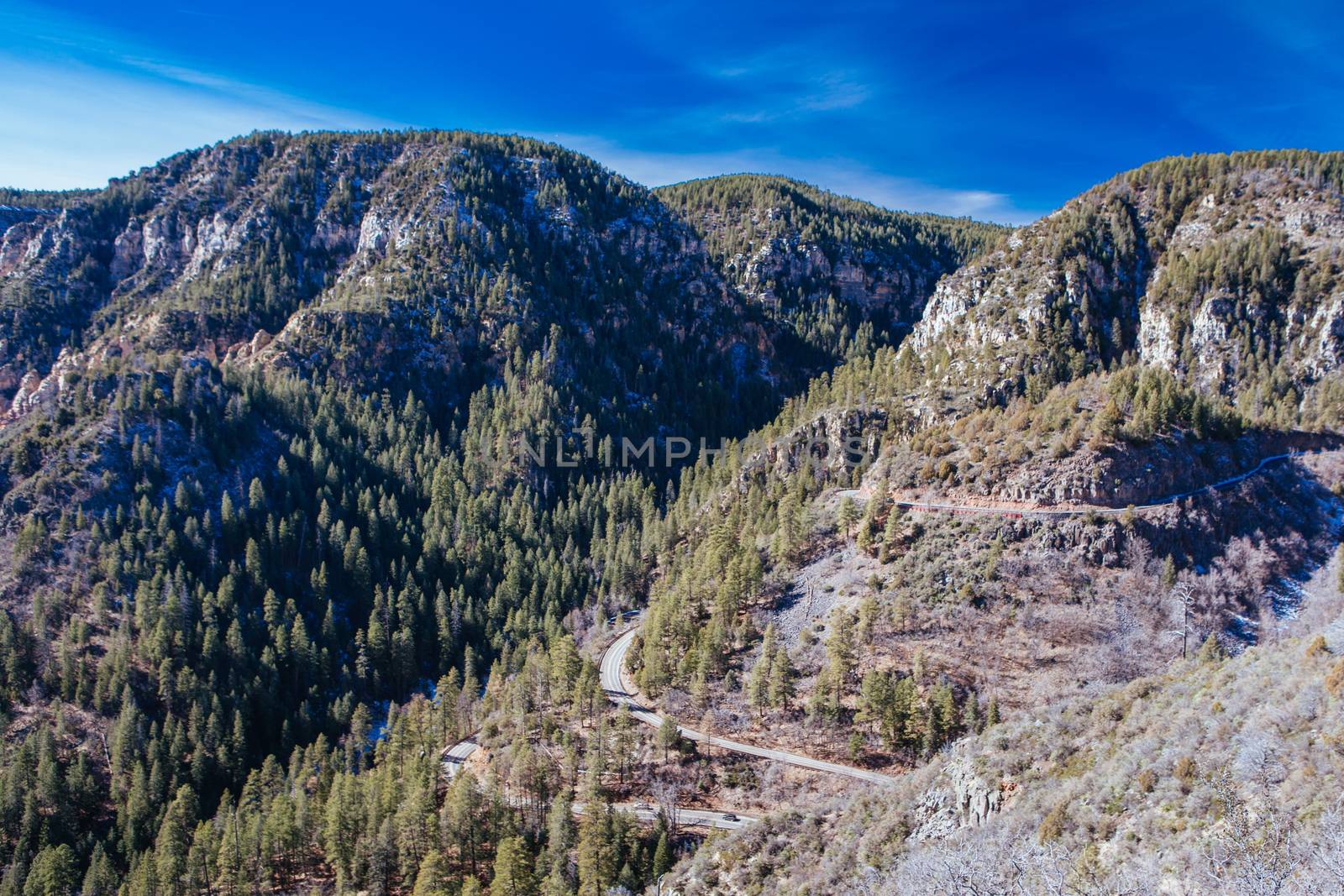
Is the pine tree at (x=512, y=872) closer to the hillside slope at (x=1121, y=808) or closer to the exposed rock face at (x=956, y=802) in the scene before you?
the hillside slope at (x=1121, y=808)

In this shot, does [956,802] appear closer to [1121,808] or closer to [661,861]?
[1121,808]

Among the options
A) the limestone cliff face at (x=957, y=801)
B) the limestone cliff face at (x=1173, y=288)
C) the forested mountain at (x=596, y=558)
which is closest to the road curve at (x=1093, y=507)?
the forested mountain at (x=596, y=558)

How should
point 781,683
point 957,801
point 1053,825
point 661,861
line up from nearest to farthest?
point 1053,825 → point 957,801 → point 661,861 → point 781,683

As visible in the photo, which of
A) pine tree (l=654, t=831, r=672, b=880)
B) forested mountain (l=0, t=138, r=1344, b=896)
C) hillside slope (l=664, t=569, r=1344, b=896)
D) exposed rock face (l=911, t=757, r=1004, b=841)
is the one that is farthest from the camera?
forested mountain (l=0, t=138, r=1344, b=896)

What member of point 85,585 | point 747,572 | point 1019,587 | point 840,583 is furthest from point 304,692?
point 1019,587

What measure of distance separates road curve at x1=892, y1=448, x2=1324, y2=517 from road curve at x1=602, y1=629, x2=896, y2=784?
33431mm

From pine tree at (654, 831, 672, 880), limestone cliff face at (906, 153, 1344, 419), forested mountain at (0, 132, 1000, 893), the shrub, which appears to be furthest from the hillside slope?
limestone cliff face at (906, 153, 1344, 419)

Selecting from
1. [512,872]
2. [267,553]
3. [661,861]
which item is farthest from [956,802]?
[267,553]

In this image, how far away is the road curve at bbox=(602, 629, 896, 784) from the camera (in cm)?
6212

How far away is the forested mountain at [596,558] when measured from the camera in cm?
6644

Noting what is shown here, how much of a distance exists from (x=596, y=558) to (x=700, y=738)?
67.3 metres

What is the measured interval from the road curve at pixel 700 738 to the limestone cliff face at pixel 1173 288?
7447 cm

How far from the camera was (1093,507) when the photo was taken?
3024 inches

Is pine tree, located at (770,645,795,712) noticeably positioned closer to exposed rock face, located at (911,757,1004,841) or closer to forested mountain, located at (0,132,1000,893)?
forested mountain, located at (0,132,1000,893)
